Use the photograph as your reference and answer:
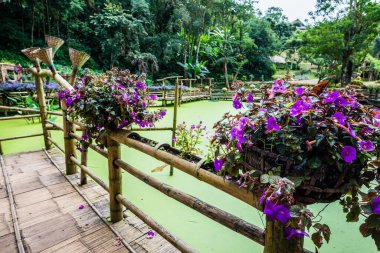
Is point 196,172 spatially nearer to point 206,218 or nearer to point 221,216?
point 221,216

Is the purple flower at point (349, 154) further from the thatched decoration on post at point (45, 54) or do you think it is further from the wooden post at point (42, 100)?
the wooden post at point (42, 100)

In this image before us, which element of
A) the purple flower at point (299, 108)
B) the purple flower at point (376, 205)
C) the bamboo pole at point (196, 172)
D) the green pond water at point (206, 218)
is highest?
the purple flower at point (299, 108)

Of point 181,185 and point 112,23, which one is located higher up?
point 112,23

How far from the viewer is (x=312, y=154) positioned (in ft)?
2.01

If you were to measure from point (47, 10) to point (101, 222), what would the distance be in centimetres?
1330

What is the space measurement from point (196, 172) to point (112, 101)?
71cm

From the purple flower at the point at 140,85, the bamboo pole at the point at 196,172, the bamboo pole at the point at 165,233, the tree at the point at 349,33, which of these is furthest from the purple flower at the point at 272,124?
the tree at the point at 349,33

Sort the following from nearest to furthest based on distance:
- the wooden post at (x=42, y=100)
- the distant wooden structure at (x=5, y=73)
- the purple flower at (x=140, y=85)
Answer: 1. the purple flower at (x=140, y=85)
2. the wooden post at (x=42, y=100)
3. the distant wooden structure at (x=5, y=73)

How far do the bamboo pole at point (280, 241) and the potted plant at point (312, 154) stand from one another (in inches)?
3.5

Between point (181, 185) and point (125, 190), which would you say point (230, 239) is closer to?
point (181, 185)

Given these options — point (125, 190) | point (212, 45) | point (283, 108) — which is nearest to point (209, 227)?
point (125, 190)

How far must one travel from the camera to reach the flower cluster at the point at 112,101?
138 centimetres

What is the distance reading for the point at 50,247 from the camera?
1434mm

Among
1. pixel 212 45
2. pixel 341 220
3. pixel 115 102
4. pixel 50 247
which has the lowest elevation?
pixel 341 220
